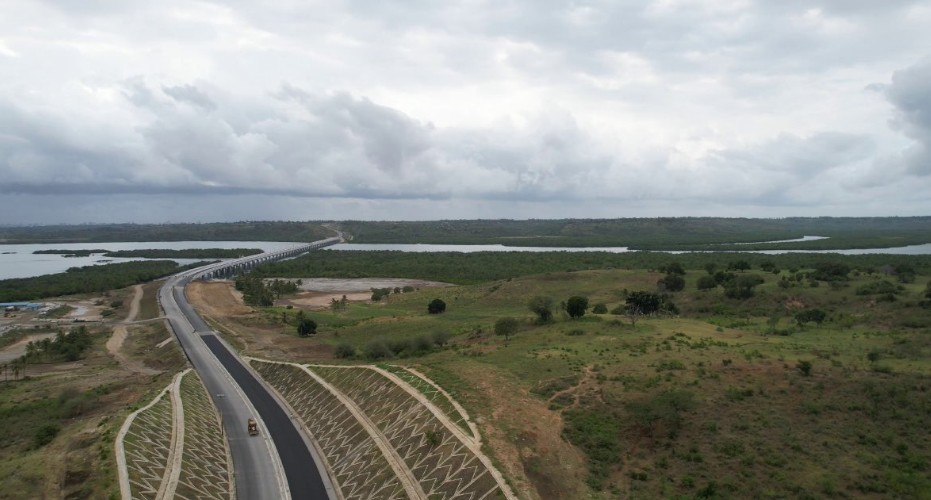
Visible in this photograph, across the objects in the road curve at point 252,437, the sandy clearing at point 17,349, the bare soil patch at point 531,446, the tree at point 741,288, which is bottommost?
the sandy clearing at point 17,349

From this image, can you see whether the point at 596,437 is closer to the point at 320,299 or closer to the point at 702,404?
the point at 702,404

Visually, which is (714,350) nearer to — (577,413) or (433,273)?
(577,413)

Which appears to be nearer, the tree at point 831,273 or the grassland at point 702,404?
the grassland at point 702,404

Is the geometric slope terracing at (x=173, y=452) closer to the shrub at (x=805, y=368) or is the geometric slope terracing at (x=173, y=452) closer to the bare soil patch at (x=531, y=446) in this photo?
the bare soil patch at (x=531, y=446)

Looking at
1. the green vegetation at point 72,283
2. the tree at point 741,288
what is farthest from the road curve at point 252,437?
the green vegetation at point 72,283

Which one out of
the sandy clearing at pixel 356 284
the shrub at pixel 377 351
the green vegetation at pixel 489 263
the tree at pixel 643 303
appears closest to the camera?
the shrub at pixel 377 351

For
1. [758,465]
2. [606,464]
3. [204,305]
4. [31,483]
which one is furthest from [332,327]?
[758,465]
